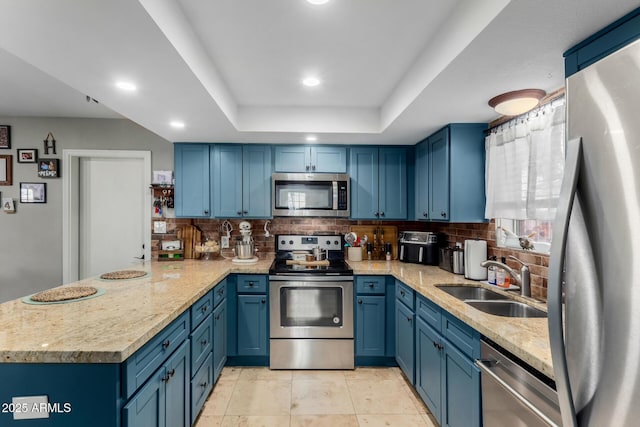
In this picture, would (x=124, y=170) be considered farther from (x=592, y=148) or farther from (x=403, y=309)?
(x=592, y=148)

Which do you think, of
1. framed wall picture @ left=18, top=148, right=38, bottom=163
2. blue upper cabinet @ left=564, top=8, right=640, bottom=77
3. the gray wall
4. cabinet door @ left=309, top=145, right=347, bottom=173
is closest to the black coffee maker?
cabinet door @ left=309, top=145, right=347, bottom=173

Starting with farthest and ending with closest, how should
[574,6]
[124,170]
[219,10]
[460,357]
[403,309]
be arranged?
[124,170], [403,309], [460,357], [219,10], [574,6]

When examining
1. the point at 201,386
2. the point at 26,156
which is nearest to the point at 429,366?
the point at 201,386

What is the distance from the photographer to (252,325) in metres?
2.91

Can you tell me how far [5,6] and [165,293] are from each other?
1.53 m

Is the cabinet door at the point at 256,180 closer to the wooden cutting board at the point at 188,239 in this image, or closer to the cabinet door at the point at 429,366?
the wooden cutting board at the point at 188,239

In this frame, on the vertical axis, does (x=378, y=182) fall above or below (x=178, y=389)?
above

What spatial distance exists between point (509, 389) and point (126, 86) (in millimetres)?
2533

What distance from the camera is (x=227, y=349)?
9.50 ft

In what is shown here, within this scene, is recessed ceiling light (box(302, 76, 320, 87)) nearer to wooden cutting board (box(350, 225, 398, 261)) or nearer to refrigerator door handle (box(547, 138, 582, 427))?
wooden cutting board (box(350, 225, 398, 261))

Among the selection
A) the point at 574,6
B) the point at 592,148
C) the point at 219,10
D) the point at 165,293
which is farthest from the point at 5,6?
the point at 574,6

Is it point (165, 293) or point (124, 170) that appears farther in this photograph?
point (124, 170)

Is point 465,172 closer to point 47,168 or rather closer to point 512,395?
point 512,395

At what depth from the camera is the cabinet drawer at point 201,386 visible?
6.63 feet
